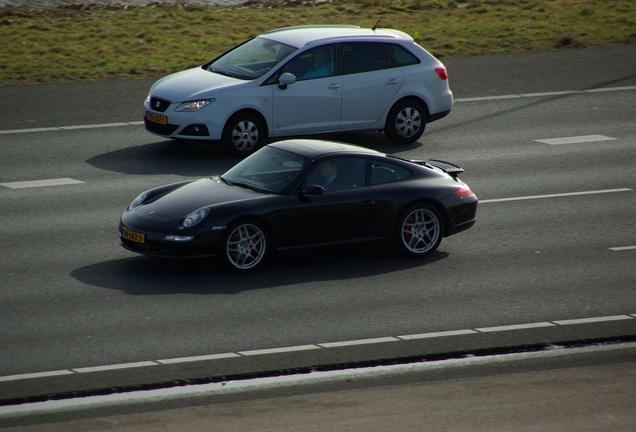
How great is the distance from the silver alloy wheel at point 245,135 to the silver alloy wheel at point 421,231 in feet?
17.3

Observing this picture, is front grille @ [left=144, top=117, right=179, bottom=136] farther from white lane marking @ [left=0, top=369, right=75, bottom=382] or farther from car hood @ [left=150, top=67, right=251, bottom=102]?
white lane marking @ [left=0, top=369, right=75, bottom=382]

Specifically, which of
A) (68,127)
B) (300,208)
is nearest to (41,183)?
(68,127)

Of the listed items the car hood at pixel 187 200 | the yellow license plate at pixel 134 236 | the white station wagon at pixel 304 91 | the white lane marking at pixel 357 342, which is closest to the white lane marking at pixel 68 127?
the white station wagon at pixel 304 91

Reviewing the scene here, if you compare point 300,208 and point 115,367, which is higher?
point 300,208

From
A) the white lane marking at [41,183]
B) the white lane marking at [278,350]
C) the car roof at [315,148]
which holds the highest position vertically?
the car roof at [315,148]

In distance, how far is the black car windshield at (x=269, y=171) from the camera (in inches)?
496

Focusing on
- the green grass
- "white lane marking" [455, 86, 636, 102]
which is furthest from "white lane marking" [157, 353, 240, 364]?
the green grass

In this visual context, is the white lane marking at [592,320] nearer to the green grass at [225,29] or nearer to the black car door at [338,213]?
the black car door at [338,213]

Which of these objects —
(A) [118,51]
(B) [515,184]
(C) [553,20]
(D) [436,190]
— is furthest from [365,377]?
(C) [553,20]

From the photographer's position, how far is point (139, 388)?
9117mm

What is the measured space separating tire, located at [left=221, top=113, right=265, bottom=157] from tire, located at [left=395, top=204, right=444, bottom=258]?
5.13 meters

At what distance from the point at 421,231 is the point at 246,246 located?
7.24 feet

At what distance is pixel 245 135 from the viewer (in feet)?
57.9

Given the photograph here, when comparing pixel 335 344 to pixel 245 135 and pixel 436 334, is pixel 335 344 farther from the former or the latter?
pixel 245 135
